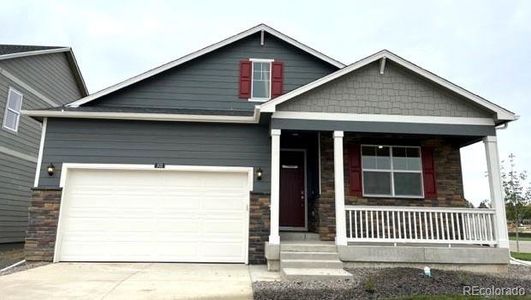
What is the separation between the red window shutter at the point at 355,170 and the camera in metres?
9.16

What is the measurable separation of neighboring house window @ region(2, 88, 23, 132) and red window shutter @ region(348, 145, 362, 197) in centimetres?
1041

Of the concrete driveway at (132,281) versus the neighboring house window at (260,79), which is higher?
the neighboring house window at (260,79)

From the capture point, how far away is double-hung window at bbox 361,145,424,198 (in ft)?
30.3

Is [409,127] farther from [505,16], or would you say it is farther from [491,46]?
[491,46]

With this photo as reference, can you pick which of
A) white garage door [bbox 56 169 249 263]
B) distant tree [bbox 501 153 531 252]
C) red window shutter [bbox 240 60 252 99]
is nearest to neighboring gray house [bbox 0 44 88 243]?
white garage door [bbox 56 169 249 263]

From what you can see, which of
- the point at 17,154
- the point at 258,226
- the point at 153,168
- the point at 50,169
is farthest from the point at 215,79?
the point at 17,154

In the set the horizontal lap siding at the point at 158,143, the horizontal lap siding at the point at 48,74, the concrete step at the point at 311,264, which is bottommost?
the concrete step at the point at 311,264

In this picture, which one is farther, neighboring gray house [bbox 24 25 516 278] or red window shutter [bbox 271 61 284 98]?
red window shutter [bbox 271 61 284 98]

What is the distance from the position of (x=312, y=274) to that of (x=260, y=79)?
5989 millimetres

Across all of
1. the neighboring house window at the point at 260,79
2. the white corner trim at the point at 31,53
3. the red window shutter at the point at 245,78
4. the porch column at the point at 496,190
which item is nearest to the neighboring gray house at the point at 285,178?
the porch column at the point at 496,190

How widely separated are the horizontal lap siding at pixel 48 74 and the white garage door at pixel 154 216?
5881mm

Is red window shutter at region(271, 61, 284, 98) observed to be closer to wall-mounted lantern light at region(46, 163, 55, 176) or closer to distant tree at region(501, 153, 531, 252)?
wall-mounted lantern light at region(46, 163, 55, 176)

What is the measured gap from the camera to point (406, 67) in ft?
26.9

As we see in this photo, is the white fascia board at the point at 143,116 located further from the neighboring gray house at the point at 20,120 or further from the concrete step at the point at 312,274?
the neighboring gray house at the point at 20,120
